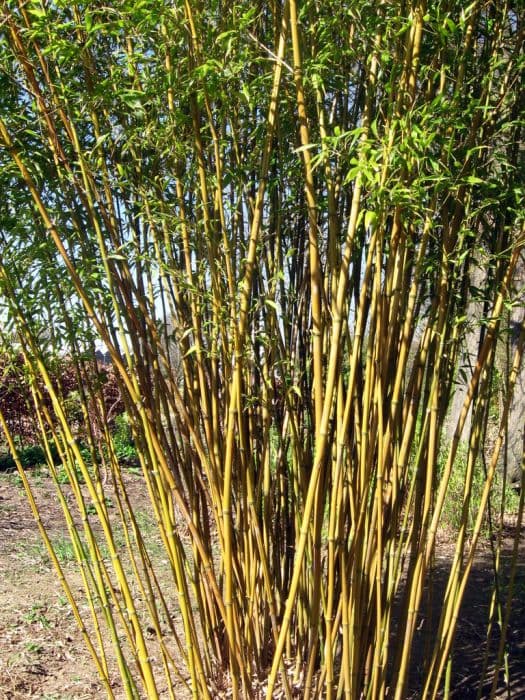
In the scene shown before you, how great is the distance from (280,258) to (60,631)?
232cm

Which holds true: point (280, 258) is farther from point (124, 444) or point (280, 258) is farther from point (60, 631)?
point (124, 444)

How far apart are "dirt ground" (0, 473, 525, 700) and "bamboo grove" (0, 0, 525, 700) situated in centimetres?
53

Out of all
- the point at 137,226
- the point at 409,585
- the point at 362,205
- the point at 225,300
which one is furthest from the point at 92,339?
the point at 409,585

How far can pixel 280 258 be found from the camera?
208cm

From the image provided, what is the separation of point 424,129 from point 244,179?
0.62 metres

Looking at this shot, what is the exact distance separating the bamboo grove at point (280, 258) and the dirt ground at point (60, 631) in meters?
0.53

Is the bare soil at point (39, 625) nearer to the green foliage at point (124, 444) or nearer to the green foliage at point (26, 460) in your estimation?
the green foliage at point (26, 460)

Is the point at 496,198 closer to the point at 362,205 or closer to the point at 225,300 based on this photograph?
the point at 362,205

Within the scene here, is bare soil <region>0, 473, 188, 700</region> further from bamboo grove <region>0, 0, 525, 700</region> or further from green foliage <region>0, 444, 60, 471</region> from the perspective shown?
green foliage <region>0, 444, 60, 471</region>

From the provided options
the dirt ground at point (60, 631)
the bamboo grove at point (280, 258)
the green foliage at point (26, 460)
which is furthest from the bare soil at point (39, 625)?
the green foliage at point (26, 460)

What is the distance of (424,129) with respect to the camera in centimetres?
150

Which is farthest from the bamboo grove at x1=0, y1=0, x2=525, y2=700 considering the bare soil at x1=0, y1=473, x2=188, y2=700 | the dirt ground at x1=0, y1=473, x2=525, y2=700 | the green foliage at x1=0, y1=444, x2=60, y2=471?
the green foliage at x1=0, y1=444, x2=60, y2=471

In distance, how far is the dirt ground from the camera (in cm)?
286

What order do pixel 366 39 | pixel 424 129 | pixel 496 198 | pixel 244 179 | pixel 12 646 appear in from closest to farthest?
pixel 424 129
pixel 366 39
pixel 496 198
pixel 244 179
pixel 12 646
